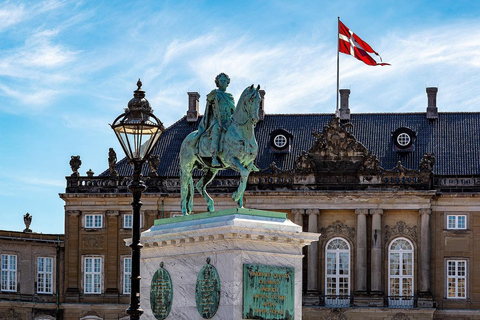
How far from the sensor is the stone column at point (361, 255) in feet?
207

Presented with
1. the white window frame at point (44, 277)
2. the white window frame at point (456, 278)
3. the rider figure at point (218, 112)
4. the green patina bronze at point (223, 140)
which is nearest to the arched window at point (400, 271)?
the white window frame at point (456, 278)

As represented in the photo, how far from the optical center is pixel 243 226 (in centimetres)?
2350

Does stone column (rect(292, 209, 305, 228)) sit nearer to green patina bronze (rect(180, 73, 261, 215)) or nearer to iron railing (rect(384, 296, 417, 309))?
iron railing (rect(384, 296, 417, 309))

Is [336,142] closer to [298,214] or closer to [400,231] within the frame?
[298,214]

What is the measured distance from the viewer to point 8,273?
6525 cm

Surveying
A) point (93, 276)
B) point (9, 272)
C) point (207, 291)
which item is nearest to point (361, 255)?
point (93, 276)

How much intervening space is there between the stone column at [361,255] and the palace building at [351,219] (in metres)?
0.05

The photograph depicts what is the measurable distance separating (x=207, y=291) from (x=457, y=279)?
40925 millimetres

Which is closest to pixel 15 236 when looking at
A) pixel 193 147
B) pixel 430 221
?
pixel 430 221

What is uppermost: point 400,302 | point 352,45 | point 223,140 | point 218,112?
point 352,45

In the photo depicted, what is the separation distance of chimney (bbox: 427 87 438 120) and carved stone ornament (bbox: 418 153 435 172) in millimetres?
6121

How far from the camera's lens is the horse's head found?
24.6 m

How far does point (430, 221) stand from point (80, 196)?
1778 centimetres

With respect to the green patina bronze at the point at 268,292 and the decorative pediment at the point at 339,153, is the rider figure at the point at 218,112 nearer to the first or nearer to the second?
the green patina bronze at the point at 268,292
